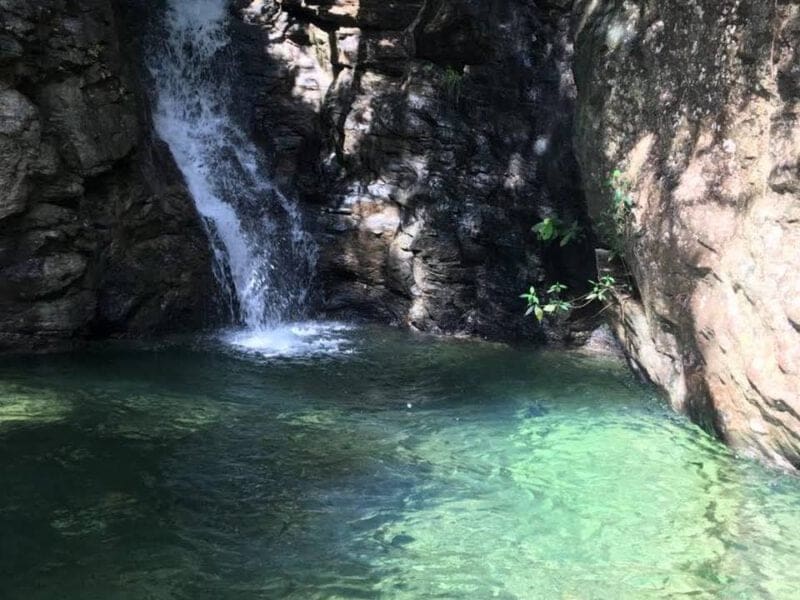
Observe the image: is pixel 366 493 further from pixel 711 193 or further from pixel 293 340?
pixel 293 340

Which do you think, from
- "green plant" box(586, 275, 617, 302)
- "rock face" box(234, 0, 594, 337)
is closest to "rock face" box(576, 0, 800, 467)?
"green plant" box(586, 275, 617, 302)

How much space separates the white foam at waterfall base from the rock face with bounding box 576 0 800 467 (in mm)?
3604

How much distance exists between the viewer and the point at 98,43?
339 inches

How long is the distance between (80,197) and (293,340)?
3064 mm

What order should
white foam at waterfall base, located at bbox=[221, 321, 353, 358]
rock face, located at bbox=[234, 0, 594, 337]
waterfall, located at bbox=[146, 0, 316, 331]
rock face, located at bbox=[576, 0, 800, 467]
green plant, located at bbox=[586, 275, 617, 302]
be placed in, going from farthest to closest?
waterfall, located at bbox=[146, 0, 316, 331]
rock face, located at bbox=[234, 0, 594, 337]
white foam at waterfall base, located at bbox=[221, 321, 353, 358]
green plant, located at bbox=[586, 275, 617, 302]
rock face, located at bbox=[576, 0, 800, 467]

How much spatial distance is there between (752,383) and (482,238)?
521 centimetres

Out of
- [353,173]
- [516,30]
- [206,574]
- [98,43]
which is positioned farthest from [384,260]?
[206,574]

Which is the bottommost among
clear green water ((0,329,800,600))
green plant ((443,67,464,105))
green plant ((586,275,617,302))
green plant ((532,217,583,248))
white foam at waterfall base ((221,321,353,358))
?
clear green water ((0,329,800,600))

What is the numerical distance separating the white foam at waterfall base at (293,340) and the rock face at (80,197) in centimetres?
85

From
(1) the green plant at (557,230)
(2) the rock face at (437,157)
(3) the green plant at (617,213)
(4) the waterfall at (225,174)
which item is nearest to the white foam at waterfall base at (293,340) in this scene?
(4) the waterfall at (225,174)

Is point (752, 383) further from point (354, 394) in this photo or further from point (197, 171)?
point (197, 171)

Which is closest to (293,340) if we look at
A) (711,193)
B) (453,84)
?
(453,84)

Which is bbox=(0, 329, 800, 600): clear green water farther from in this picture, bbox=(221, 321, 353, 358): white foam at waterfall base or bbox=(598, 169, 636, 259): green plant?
bbox=(598, 169, 636, 259): green plant

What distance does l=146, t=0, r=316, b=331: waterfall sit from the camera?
10203 mm
